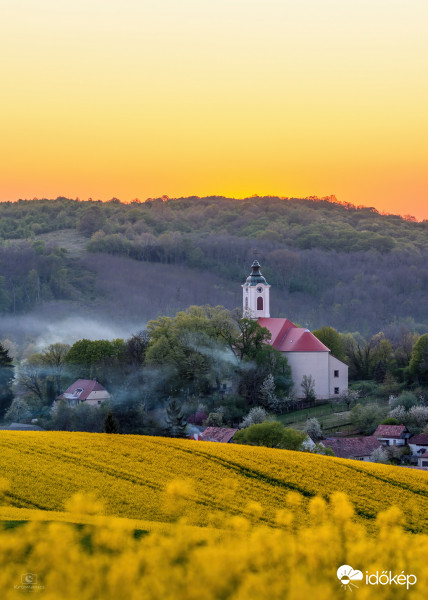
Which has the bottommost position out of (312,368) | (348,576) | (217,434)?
(217,434)

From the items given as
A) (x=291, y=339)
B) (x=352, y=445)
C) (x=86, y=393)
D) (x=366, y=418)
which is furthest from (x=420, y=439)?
(x=86, y=393)

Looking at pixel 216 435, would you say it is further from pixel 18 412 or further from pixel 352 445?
pixel 18 412

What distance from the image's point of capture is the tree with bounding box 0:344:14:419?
6212cm

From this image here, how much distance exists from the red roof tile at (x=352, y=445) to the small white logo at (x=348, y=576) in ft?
119

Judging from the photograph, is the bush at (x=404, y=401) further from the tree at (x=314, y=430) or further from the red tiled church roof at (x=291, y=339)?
the red tiled church roof at (x=291, y=339)

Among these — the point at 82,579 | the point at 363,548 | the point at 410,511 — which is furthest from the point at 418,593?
the point at 410,511

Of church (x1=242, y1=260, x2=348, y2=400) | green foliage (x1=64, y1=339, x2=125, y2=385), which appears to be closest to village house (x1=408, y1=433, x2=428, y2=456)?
church (x1=242, y1=260, x2=348, y2=400)

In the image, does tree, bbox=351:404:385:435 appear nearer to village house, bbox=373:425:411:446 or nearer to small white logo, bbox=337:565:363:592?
village house, bbox=373:425:411:446

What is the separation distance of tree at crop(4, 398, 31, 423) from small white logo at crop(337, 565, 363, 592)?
48813 millimetres

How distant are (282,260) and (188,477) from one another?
135736 millimetres

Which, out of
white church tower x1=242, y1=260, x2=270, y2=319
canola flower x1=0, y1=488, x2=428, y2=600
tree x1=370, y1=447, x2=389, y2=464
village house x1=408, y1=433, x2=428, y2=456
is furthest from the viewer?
white church tower x1=242, y1=260, x2=270, y2=319

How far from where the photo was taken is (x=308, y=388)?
65062mm

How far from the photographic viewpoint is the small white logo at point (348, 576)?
11.3 meters

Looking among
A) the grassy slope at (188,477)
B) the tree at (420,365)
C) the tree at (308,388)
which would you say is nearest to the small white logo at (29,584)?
the grassy slope at (188,477)
